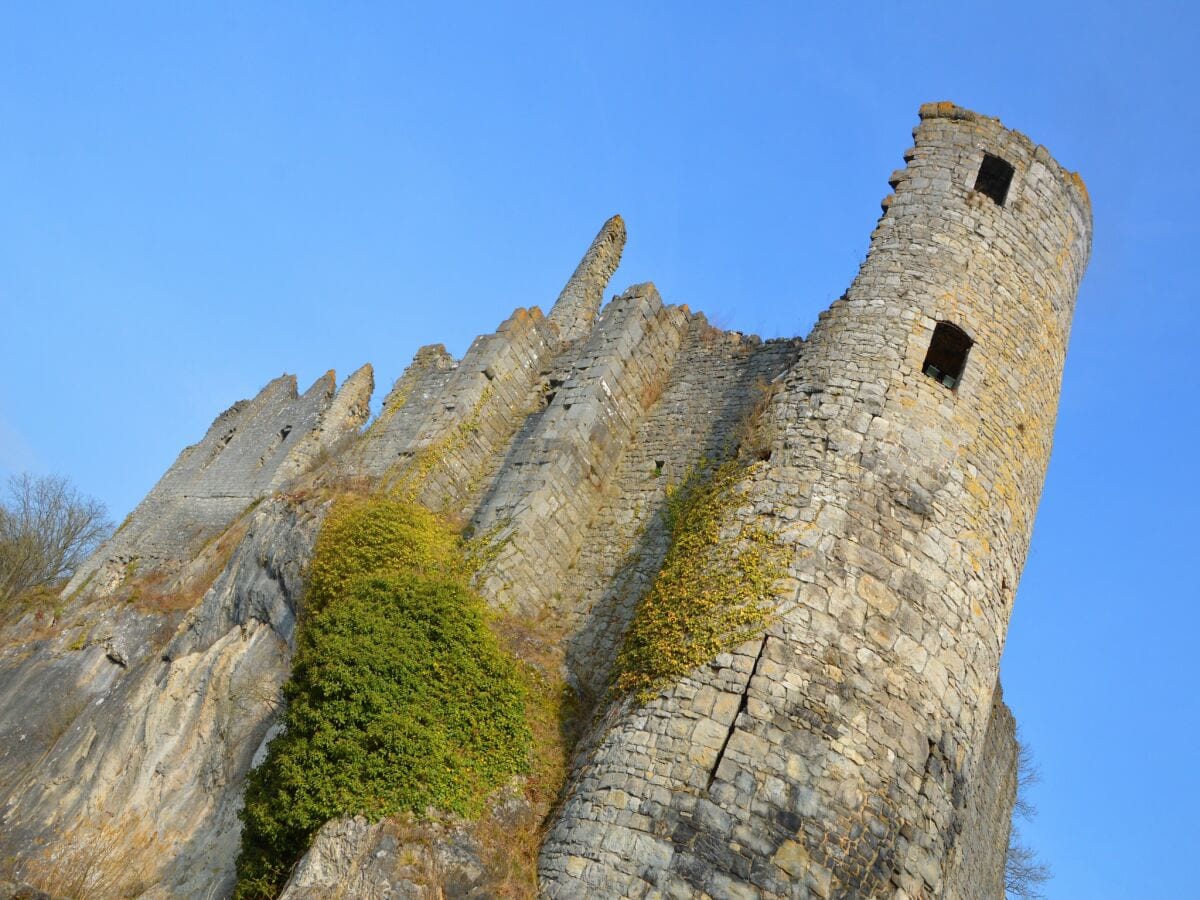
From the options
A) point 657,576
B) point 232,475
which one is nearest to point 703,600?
point 657,576

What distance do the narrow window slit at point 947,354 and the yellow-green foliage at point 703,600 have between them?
293 cm

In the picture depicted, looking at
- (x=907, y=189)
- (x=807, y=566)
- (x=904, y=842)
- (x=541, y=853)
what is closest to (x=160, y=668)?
(x=541, y=853)

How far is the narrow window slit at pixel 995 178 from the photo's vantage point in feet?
40.0

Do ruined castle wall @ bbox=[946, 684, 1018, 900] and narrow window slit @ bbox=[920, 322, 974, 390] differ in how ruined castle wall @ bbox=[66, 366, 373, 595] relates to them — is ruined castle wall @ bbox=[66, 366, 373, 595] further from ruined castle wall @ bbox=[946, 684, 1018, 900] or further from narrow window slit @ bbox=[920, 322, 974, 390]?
ruined castle wall @ bbox=[946, 684, 1018, 900]

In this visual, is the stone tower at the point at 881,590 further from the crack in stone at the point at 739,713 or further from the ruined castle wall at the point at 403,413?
the ruined castle wall at the point at 403,413

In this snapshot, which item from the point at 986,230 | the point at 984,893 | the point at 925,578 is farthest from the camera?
the point at 984,893

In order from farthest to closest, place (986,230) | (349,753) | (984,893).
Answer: (984,893) → (986,230) → (349,753)

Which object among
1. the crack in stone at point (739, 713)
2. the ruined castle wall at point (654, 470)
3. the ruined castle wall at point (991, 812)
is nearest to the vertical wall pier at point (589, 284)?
the ruined castle wall at point (654, 470)

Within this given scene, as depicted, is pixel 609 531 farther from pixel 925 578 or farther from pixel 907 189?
pixel 907 189

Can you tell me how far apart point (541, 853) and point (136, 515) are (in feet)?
62.8

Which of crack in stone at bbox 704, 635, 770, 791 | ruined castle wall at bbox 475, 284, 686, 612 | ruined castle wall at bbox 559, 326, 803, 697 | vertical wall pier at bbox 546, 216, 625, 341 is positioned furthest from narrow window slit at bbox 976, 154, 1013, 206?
vertical wall pier at bbox 546, 216, 625, 341

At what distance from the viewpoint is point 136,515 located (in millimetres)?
23328

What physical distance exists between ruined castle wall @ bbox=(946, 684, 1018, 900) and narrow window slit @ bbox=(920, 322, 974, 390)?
4726mm

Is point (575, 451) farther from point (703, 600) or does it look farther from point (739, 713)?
point (739, 713)
